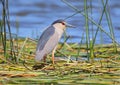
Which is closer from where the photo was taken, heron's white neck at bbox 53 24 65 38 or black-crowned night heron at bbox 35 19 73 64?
black-crowned night heron at bbox 35 19 73 64

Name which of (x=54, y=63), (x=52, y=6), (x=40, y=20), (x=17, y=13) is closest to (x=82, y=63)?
(x=54, y=63)

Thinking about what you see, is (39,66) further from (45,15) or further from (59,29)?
(45,15)

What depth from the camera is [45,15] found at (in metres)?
19.3

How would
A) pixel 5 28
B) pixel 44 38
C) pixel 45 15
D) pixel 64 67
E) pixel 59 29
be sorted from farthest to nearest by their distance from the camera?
pixel 45 15 → pixel 59 29 → pixel 44 38 → pixel 5 28 → pixel 64 67

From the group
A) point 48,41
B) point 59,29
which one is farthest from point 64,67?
point 59,29

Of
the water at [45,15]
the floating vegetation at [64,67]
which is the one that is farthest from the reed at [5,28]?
the water at [45,15]

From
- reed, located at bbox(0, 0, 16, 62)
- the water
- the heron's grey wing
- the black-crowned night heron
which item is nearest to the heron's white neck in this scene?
the black-crowned night heron

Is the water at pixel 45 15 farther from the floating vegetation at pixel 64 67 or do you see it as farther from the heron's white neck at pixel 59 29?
the floating vegetation at pixel 64 67

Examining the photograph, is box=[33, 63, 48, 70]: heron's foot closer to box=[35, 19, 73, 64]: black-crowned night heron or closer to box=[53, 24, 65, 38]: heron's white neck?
box=[35, 19, 73, 64]: black-crowned night heron

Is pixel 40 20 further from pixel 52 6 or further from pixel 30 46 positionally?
pixel 30 46

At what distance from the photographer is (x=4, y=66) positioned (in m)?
8.56

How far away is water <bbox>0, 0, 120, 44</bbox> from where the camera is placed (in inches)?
596

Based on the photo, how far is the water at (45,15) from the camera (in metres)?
15.1

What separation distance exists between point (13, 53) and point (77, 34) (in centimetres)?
487
